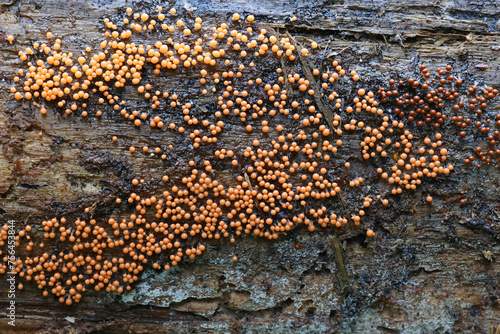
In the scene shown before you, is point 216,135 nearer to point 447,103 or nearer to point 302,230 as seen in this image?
point 302,230

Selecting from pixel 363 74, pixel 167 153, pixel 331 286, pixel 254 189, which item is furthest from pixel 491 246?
pixel 167 153

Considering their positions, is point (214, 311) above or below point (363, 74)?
below

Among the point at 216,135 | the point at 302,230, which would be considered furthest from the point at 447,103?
the point at 216,135

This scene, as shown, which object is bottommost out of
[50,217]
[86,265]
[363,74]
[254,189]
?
[86,265]

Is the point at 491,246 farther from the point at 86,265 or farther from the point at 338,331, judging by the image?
the point at 86,265
